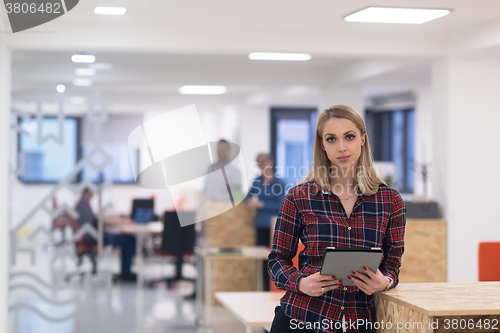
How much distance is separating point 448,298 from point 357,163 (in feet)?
1.73

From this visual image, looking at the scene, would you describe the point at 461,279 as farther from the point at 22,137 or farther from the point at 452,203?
the point at 22,137

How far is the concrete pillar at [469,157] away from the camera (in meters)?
5.63

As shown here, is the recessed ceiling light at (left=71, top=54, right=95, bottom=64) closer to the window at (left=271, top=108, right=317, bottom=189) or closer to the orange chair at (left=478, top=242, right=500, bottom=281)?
the orange chair at (left=478, top=242, right=500, bottom=281)

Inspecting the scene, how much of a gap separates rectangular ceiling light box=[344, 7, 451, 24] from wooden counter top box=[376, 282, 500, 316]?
2717 mm

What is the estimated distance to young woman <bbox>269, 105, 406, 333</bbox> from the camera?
6.84 feet

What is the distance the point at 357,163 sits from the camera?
221 centimetres

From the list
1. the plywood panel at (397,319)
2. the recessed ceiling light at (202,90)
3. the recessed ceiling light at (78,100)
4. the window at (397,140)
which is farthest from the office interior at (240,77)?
the plywood panel at (397,319)

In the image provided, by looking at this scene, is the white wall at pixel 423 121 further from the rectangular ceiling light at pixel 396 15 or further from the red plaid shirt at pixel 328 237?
the red plaid shirt at pixel 328 237

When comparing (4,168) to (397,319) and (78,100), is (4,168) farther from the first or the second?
(78,100)

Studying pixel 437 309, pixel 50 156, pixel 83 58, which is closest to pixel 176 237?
pixel 83 58

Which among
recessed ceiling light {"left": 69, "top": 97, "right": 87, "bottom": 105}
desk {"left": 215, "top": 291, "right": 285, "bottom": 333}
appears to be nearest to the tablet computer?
desk {"left": 215, "top": 291, "right": 285, "bottom": 333}

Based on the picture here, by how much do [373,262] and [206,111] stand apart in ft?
36.3

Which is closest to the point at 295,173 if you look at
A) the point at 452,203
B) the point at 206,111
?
the point at 452,203

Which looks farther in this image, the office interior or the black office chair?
the black office chair
